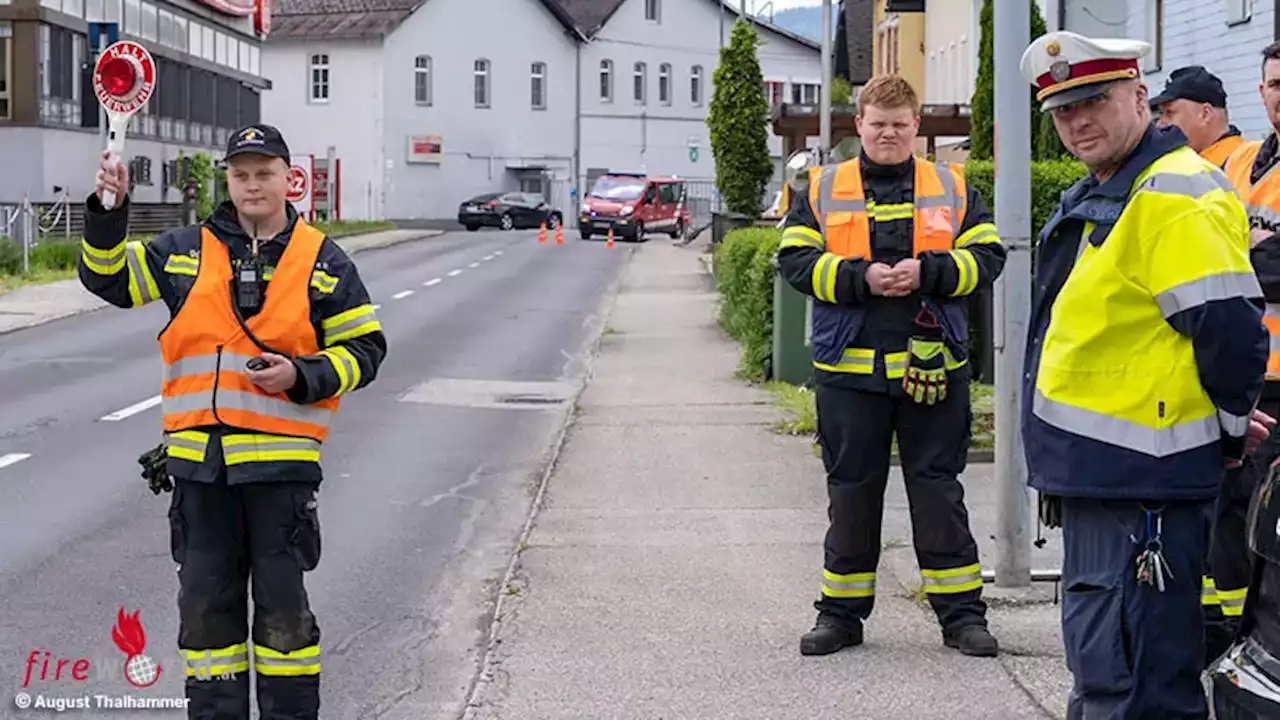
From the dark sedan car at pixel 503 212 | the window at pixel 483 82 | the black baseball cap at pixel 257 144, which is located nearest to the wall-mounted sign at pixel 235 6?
the dark sedan car at pixel 503 212

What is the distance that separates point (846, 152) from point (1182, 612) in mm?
8577

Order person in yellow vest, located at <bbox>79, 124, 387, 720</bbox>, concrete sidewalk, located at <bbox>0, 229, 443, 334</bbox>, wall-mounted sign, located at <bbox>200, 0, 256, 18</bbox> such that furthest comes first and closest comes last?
wall-mounted sign, located at <bbox>200, 0, 256, 18</bbox> → concrete sidewalk, located at <bbox>0, 229, 443, 334</bbox> → person in yellow vest, located at <bbox>79, 124, 387, 720</bbox>

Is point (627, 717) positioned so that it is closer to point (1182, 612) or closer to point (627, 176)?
point (1182, 612)

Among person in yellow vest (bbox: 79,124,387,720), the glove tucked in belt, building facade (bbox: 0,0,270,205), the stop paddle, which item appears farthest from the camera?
building facade (bbox: 0,0,270,205)

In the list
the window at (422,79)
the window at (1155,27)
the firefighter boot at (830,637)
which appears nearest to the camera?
the firefighter boot at (830,637)

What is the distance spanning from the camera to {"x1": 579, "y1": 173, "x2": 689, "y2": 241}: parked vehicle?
56.8 meters

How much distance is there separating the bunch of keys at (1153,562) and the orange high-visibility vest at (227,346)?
7.60ft

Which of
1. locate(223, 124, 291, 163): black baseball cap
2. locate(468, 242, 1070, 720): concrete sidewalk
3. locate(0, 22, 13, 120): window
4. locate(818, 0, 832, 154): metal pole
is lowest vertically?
locate(468, 242, 1070, 720): concrete sidewalk

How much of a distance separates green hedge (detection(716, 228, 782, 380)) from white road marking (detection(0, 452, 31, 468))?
615 centimetres

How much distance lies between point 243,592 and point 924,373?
251cm

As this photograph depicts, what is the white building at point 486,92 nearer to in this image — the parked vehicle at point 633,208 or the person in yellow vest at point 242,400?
the parked vehicle at point 633,208

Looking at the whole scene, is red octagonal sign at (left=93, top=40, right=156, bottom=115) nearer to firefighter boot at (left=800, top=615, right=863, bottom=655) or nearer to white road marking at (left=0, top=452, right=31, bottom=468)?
firefighter boot at (left=800, top=615, right=863, bottom=655)

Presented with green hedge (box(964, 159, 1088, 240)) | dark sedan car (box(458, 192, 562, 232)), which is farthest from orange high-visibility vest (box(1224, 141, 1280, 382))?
dark sedan car (box(458, 192, 562, 232))

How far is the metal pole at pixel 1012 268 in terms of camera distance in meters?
7.63
